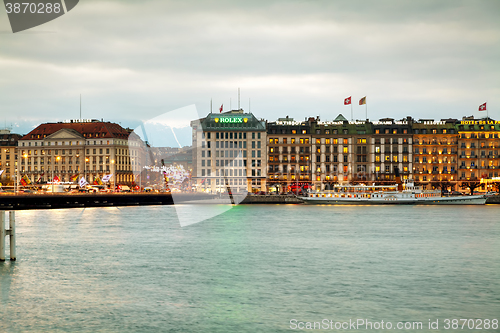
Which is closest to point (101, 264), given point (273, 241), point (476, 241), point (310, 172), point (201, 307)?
point (201, 307)

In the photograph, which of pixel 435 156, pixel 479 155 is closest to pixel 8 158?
pixel 435 156

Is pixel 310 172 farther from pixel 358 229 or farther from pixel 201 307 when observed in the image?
pixel 201 307

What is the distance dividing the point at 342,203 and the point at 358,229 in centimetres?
6896

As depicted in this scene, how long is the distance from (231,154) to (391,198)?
47416 millimetres

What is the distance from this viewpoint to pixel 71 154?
622 feet

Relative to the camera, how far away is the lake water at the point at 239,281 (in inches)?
984

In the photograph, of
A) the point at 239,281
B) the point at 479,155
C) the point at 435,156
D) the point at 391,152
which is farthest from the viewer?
the point at 479,155

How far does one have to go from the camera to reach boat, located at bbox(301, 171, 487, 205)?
134 metres

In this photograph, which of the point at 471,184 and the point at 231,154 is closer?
the point at 471,184

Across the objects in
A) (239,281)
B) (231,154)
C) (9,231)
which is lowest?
(239,281)

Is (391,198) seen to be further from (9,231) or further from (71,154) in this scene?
(9,231)

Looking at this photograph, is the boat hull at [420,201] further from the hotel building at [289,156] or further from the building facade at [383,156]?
the hotel building at [289,156]

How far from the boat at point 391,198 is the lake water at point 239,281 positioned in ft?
248

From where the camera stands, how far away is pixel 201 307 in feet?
88.1
